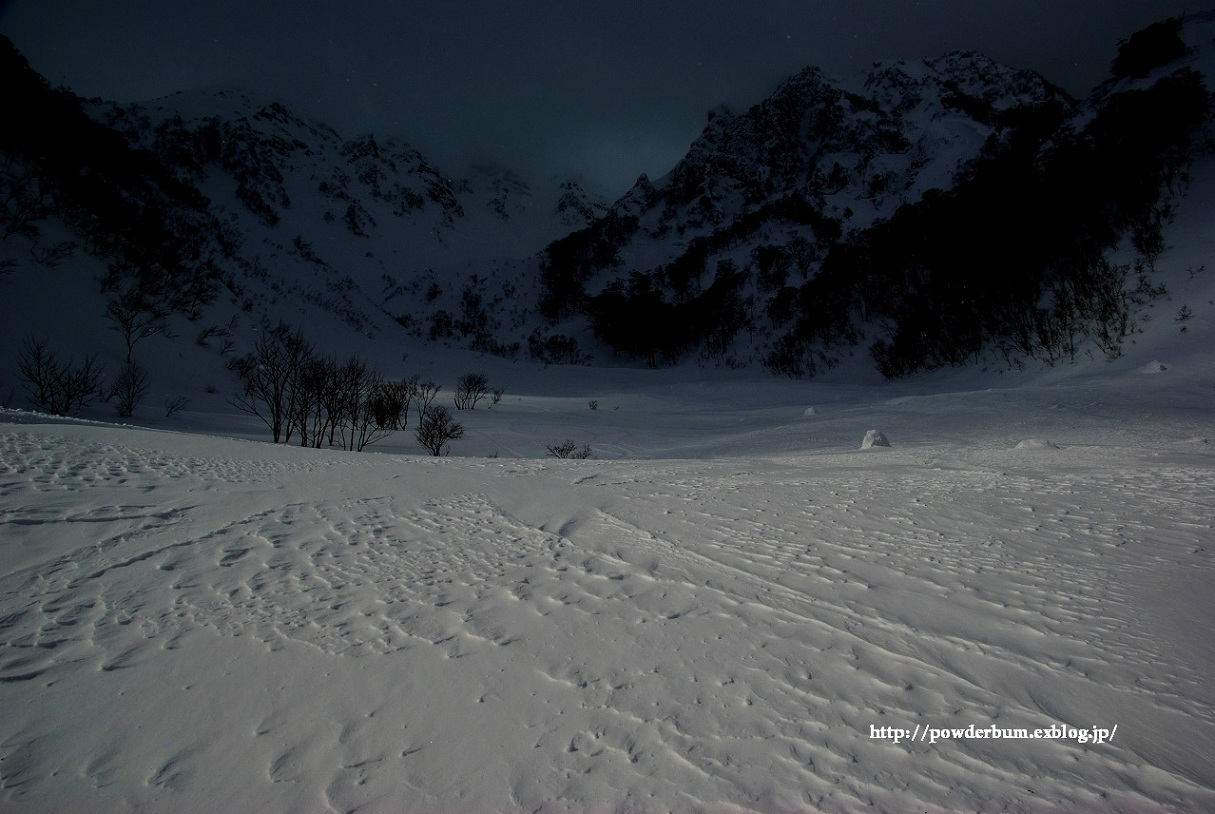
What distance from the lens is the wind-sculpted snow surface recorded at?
1471 mm

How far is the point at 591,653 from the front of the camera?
6.78ft

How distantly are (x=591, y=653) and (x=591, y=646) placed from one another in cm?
5

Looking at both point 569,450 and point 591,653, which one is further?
point 569,450

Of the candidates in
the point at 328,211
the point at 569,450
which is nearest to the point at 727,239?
the point at 569,450

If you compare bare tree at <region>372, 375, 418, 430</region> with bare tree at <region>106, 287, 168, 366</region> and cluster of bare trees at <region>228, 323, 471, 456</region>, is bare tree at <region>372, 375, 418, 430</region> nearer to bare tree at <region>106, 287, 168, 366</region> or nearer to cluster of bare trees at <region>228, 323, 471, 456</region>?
cluster of bare trees at <region>228, 323, 471, 456</region>

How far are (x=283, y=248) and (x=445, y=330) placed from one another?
23.5 m

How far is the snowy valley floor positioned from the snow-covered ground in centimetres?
1

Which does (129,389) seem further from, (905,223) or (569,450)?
(905,223)

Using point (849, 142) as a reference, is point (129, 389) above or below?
below

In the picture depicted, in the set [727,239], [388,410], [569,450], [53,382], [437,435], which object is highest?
[727,239]

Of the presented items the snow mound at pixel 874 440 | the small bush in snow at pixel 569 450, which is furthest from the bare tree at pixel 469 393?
the snow mound at pixel 874 440

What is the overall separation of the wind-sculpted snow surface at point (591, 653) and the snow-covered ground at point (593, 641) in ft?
0.04

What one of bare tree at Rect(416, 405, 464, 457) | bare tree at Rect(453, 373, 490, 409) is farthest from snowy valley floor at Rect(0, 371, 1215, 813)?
bare tree at Rect(453, 373, 490, 409)

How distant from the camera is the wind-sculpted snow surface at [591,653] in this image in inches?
57.9
